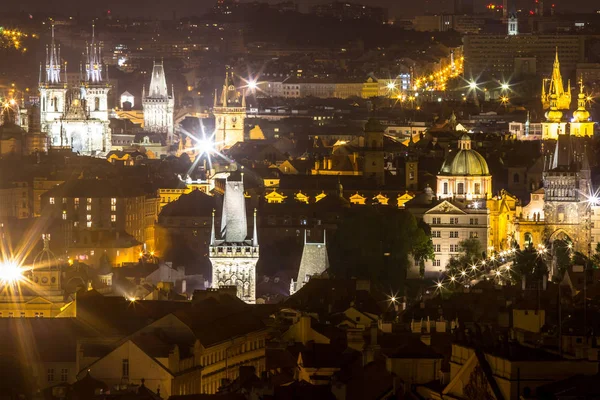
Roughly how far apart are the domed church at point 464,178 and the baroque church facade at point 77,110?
45.4m

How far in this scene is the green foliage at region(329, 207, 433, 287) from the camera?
85875mm

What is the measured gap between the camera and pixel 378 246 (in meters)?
90.0

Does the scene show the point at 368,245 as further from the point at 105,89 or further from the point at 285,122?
the point at 285,122

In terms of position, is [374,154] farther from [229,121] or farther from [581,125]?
[229,121]

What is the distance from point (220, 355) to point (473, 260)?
40.0 meters

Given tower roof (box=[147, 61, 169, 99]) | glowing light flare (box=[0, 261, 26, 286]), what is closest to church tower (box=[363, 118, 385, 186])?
glowing light flare (box=[0, 261, 26, 286])

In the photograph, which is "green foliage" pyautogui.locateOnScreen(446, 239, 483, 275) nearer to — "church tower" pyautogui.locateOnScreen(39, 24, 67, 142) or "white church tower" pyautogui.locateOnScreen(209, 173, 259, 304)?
"white church tower" pyautogui.locateOnScreen(209, 173, 259, 304)

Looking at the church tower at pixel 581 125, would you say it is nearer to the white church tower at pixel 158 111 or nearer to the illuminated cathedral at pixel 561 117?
the illuminated cathedral at pixel 561 117

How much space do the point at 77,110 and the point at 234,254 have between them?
2994 inches

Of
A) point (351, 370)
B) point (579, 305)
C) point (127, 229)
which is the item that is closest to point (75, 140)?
point (127, 229)

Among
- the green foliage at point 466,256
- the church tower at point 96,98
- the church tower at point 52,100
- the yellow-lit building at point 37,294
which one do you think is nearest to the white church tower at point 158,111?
the church tower at point 96,98

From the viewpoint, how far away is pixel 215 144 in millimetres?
148500

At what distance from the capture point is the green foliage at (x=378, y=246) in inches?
3381

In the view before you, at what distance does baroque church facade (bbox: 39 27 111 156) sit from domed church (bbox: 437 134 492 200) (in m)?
45.4
